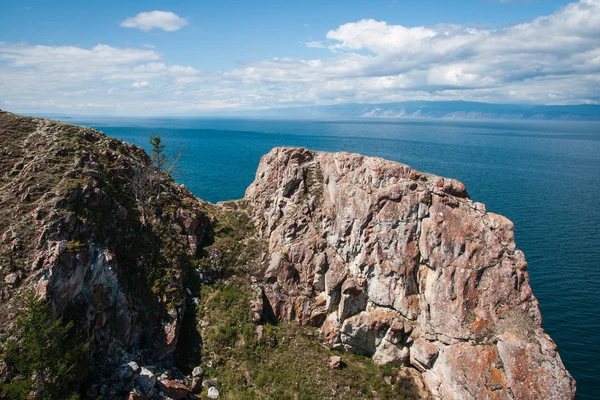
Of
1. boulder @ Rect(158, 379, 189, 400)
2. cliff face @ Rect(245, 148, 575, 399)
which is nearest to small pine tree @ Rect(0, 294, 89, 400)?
boulder @ Rect(158, 379, 189, 400)

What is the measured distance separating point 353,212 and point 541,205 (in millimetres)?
74393

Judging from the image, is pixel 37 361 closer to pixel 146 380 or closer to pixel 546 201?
pixel 146 380

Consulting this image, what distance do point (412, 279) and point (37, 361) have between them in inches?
1344

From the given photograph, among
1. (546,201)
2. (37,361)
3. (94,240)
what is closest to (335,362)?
(37,361)

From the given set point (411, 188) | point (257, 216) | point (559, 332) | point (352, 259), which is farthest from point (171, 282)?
point (559, 332)

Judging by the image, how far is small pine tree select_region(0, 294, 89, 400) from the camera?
26.8 metres

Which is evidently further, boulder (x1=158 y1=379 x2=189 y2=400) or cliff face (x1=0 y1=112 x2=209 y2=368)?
cliff face (x1=0 y1=112 x2=209 y2=368)

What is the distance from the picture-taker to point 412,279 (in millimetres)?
40188

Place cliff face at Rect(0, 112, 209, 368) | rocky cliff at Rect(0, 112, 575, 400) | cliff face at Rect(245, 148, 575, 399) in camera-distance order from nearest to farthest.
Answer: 1. cliff face at Rect(245, 148, 575, 399)
2. rocky cliff at Rect(0, 112, 575, 400)
3. cliff face at Rect(0, 112, 209, 368)

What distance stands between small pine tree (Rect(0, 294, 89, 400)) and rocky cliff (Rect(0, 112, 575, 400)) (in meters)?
1.78

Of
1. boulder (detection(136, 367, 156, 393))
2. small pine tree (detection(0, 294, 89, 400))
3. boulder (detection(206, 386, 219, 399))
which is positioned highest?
small pine tree (detection(0, 294, 89, 400))

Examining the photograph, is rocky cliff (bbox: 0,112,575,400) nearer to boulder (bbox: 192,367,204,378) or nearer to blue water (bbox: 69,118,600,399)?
boulder (bbox: 192,367,204,378)

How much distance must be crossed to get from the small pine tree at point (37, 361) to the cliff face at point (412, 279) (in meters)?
21.8

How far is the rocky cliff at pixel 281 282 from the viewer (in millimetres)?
34125
